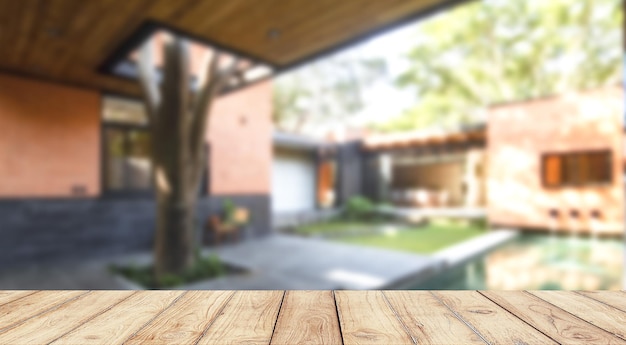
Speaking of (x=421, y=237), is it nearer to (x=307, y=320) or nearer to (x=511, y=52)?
(x=307, y=320)

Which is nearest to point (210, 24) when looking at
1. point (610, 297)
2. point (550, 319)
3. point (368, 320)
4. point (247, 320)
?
point (247, 320)

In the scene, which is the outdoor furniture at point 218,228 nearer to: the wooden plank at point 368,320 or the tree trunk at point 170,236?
the tree trunk at point 170,236

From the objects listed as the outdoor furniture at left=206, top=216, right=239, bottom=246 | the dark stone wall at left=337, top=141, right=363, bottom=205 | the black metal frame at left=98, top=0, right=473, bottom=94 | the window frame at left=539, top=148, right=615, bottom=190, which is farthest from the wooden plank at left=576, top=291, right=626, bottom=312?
the dark stone wall at left=337, top=141, right=363, bottom=205

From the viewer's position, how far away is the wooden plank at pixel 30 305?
A: 1146mm

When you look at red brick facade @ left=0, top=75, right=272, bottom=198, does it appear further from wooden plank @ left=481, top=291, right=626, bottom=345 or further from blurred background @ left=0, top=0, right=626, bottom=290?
wooden plank @ left=481, top=291, right=626, bottom=345

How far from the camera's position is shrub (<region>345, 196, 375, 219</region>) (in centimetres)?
1244

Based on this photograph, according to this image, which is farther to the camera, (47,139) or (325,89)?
(325,89)

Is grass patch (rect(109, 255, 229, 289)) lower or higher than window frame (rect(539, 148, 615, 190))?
lower

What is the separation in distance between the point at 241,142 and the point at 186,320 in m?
7.11

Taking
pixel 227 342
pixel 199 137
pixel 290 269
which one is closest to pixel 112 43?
pixel 199 137

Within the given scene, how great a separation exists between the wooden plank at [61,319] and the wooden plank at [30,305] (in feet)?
0.09

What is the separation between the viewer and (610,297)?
135 centimetres

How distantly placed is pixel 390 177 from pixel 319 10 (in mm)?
12286

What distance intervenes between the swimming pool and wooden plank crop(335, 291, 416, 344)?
11.5 ft
